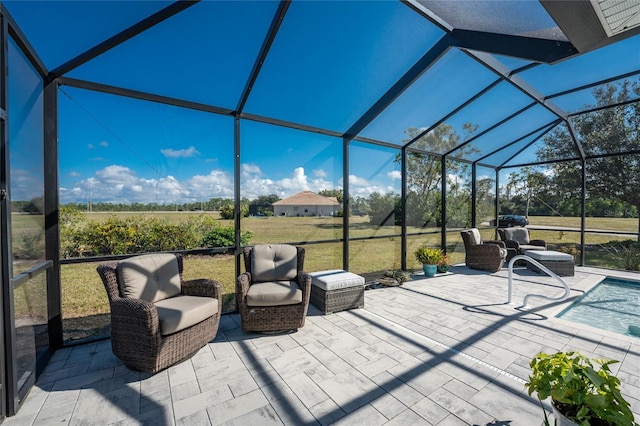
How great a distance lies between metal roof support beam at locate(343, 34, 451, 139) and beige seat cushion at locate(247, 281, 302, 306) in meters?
2.94

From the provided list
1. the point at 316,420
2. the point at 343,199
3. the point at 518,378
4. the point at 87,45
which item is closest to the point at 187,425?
the point at 316,420

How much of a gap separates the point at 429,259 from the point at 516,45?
418 centimetres

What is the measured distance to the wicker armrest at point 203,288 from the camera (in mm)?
3053

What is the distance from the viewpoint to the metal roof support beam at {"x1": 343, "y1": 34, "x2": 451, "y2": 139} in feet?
11.4

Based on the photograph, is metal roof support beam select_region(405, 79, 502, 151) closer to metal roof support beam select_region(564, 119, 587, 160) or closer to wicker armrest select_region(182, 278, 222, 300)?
metal roof support beam select_region(564, 119, 587, 160)

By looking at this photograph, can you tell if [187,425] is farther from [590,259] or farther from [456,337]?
[590,259]

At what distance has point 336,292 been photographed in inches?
152

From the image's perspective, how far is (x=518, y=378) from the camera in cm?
233

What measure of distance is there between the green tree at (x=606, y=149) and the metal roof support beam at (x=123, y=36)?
8.89 meters

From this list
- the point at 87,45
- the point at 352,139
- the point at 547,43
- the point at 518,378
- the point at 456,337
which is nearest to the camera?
the point at 518,378

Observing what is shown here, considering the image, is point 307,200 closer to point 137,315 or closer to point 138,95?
point 138,95

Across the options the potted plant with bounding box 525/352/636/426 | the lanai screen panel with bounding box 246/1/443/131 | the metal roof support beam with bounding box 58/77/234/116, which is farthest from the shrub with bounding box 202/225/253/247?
the potted plant with bounding box 525/352/636/426

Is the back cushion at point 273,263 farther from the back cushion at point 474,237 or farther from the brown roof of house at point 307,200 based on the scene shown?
the back cushion at point 474,237

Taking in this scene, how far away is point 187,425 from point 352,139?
444 cm
